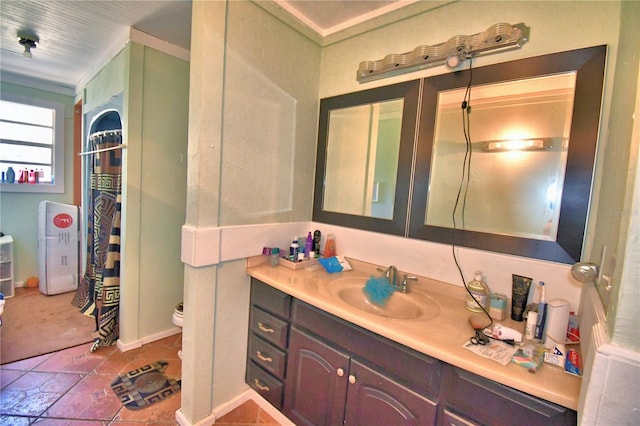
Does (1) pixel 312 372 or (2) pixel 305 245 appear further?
(2) pixel 305 245

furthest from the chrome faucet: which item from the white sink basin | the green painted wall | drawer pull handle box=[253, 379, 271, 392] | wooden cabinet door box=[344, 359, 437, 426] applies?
the green painted wall

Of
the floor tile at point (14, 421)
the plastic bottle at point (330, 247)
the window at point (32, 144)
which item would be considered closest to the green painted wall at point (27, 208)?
the window at point (32, 144)

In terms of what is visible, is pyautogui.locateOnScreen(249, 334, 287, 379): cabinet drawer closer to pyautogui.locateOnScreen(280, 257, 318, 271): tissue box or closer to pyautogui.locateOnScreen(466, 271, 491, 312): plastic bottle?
pyautogui.locateOnScreen(280, 257, 318, 271): tissue box

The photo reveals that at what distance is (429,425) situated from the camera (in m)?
A: 0.95

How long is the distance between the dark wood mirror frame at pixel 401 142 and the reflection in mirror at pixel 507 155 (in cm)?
14

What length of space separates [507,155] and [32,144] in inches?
183

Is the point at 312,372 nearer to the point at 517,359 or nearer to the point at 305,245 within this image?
the point at 305,245

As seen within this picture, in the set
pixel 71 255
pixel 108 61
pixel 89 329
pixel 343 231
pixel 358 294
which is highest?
pixel 108 61

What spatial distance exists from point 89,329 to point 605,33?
12.5 feet

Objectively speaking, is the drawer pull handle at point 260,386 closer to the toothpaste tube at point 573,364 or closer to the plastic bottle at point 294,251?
the plastic bottle at point 294,251

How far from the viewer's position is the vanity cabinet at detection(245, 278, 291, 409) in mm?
1449

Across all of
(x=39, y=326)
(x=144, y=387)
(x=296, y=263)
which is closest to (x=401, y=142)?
(x=296, y=263)

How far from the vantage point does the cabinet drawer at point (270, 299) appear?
4.68 ft

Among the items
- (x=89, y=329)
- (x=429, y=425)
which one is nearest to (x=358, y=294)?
(x=429, y=425)
